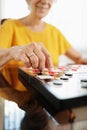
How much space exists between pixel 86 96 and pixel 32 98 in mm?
174

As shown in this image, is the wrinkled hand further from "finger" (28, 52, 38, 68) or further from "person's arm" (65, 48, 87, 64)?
"person's arm" (65, 48, 87, 64)

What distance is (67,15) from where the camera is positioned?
2.51 m

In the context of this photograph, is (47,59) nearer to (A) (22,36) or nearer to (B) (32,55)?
(B) (32,55)

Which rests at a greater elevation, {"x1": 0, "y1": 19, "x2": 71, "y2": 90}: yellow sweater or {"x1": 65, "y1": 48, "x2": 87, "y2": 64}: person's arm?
{"x1": 0, "y1": 19, "x2": 71, "y2": 90}: yellow sweater

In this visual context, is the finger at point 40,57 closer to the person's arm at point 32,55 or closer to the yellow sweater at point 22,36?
the person's arm at point 32,55

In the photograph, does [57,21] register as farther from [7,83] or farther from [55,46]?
[7,83]

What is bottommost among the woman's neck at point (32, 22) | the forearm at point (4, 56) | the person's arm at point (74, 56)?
the person's arm at point (74, 56)

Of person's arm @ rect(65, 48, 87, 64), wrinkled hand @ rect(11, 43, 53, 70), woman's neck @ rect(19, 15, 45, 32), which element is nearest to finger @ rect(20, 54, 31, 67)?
wrinkled hand @ rect(11, 43, 53, 70)

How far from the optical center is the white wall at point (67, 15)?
7.92 feet

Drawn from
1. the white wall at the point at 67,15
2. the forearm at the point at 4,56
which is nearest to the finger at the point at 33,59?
the forearm at the point at 4,56

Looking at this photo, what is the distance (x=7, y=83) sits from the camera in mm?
863

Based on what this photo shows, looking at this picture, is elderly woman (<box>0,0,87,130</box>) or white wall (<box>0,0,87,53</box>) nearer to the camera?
elderly woman (<box>0,0,87,130</box>)

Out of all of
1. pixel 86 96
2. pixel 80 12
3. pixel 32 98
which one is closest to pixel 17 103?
pixel 32 98

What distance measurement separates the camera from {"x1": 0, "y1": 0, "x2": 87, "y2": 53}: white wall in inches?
95.0
